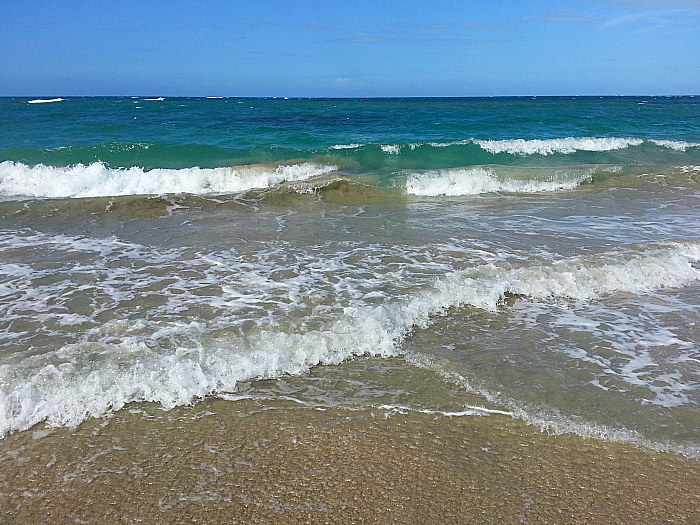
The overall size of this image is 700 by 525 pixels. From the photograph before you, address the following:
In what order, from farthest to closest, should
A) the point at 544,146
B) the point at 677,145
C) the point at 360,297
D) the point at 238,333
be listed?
the point at 677,145
the point at 544,146
the point at 360,297
the point at 238,333

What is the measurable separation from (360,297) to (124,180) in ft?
30.3

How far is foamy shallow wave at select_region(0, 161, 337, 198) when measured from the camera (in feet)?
39.4

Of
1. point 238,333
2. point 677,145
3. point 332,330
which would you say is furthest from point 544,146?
point 238,333

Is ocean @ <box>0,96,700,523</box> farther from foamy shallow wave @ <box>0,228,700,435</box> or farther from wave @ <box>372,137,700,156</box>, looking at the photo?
wave @ <box>372,137,700,156</box>

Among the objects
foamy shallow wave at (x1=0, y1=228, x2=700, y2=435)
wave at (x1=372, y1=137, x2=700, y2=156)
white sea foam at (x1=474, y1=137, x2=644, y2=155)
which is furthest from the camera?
white sea foam at (x1=474, y1=137, x2=644, y2=155)

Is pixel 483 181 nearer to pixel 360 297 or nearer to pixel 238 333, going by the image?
pixel 360 297

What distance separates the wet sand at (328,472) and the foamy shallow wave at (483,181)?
9.38 m

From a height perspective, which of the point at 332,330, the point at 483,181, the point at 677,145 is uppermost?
the point at 677,145

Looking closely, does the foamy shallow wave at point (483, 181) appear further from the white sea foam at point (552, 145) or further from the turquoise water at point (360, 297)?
the white sea foam at point (552, 145)

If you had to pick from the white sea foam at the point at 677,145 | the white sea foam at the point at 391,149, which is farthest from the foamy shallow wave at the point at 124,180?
the white sea foam at the point at 677,145

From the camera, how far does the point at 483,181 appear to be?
12680 mm

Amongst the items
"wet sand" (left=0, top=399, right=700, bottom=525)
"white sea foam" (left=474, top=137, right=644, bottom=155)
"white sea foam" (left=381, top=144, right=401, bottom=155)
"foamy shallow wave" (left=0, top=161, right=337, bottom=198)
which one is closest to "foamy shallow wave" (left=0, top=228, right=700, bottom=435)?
"wet sand" (left=0, top=399, right=700, bottom=525)

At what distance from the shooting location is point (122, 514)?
2449 millimetres

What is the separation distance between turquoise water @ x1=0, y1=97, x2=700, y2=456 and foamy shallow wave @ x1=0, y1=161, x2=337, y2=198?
0.07 metres
